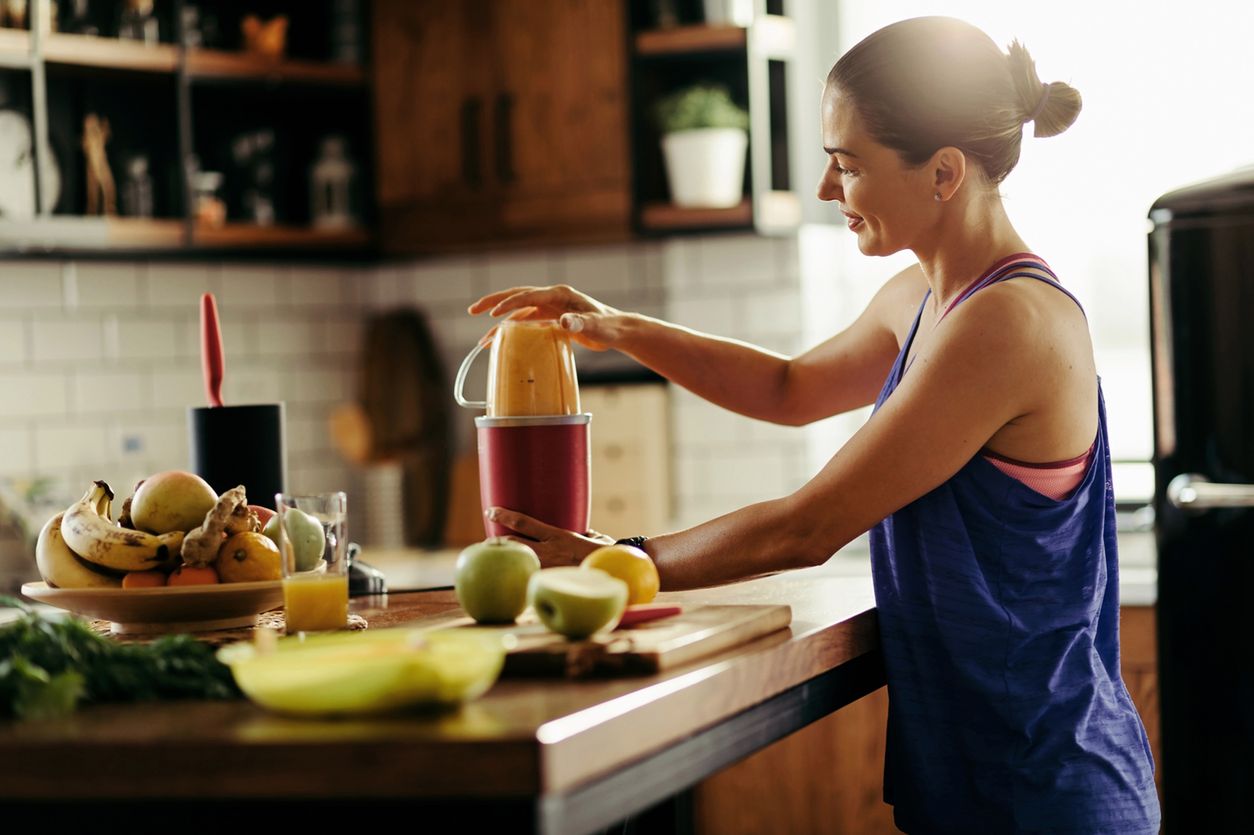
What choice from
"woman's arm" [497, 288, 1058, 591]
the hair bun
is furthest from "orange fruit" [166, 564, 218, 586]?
the hair bun

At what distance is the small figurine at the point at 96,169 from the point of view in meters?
3.69

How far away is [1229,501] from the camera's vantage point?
241 cm

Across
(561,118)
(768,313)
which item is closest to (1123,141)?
(768,313)

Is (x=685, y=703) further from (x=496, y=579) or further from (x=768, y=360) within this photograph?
(x=768, y=360)

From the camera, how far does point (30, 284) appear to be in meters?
3.71

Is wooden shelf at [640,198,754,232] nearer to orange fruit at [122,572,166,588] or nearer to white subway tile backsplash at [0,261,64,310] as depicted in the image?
white subway tile backsplash at [0,261,64,310]

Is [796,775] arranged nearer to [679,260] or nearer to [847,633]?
[679,260]

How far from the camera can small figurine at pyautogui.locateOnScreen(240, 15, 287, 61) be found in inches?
159

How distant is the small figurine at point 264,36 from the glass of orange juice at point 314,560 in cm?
267

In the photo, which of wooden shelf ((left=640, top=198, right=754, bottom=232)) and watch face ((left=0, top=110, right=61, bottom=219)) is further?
wooden shelf ((left=640, top=198, right=754, bottom=232))

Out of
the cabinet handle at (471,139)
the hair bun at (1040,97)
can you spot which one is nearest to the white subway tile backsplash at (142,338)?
the cabinet handle at (471,139)

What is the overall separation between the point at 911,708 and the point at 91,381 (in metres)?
2.67

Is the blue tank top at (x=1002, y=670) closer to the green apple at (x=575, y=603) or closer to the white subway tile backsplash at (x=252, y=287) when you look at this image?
the green apple at (x=575, y=603)

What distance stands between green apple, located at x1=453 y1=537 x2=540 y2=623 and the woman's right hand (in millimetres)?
513
